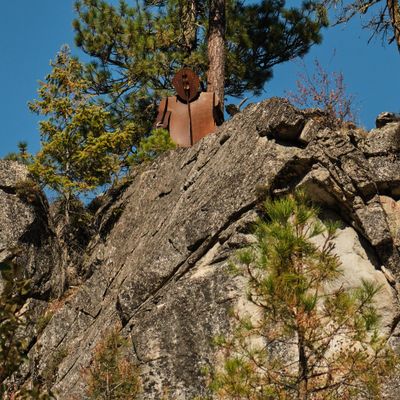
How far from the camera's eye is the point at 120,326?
33.3 ft

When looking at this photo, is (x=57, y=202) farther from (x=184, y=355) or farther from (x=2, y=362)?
(x=2, y=362)

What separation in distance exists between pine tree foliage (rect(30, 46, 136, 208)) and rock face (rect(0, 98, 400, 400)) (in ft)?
8.26

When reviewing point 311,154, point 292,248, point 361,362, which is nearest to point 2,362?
point 292,248

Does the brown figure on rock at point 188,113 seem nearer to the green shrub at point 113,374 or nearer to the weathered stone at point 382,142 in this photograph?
the weathered stone at point 382,142

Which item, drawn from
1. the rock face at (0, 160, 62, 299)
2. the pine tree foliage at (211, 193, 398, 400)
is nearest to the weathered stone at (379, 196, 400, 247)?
the pine tree foliage at (211, 193, 398, 400)

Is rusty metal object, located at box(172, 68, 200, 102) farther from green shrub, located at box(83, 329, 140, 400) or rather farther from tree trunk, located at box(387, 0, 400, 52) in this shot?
green shrub, located at box(83, 329, 140, 400)

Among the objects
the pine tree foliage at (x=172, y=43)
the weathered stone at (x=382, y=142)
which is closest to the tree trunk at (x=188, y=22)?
the pine tree foliage at (x=172, y=43)

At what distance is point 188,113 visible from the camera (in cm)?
1480

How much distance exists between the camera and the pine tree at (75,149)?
46.6ft

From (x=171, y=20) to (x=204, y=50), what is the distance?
109 centimetres

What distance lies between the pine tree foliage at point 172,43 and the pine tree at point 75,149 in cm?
318

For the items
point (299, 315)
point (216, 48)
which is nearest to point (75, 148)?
point (216, 48)

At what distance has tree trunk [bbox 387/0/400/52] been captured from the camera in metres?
14.6

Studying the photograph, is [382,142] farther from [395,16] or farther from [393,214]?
[395,16]
